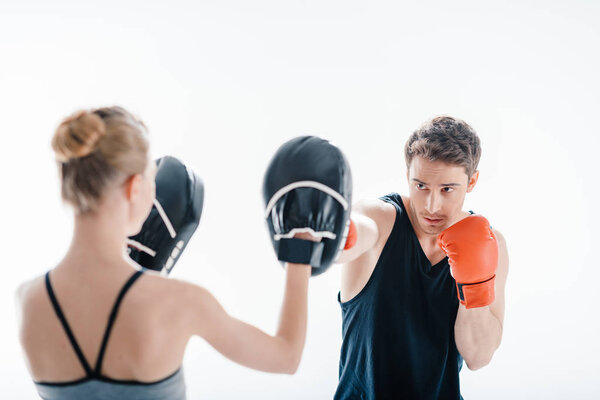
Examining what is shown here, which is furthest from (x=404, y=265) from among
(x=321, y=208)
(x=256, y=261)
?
(x=256, y=261)

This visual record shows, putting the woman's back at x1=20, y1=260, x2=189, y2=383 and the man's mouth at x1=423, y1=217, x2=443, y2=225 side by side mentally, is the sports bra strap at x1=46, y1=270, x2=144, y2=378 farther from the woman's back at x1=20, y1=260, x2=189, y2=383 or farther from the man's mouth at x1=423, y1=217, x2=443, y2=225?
the man's mouth at x1=423, y1=217, x2=443, y2=225

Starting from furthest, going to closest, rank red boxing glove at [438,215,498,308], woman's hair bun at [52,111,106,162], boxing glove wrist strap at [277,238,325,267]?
red boxing glove at [438,215,498,308] → boxing glove wrist strap at [277,238,325,267] → woman's hair bun at [52,111,106,162]

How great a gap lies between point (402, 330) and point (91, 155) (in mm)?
1080

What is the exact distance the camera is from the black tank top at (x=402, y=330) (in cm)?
167

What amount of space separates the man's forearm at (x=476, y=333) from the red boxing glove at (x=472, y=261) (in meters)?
0.09

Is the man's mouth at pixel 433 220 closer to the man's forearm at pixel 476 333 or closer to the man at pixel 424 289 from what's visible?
the man at pixel 424 289

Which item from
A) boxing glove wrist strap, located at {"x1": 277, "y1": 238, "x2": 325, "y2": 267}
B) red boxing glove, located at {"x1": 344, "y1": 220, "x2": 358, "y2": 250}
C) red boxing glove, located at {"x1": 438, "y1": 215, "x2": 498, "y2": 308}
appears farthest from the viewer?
red boxing glove, located at {"x1": 438, "y1": 215, "x2": 498, "y2": 308}

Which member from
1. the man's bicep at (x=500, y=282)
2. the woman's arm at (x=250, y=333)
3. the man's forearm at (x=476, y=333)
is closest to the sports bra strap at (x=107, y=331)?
the woman's arm at (x=250, y=333)

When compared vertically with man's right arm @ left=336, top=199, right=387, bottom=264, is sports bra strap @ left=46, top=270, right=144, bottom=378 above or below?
below

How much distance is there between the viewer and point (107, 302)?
100cm

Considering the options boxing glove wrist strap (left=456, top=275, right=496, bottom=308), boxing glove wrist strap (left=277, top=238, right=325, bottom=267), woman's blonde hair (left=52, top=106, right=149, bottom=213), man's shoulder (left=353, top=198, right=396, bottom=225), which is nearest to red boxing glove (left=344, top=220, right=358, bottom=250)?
boxing glove wrist strap (left=277, top=238, right=325, bottom=267)

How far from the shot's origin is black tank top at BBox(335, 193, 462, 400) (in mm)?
1672

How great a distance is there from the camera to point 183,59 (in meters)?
3.26

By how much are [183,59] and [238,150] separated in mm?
629
